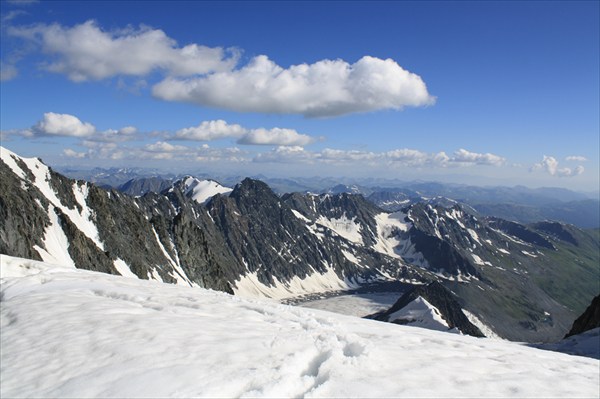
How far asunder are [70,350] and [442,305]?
180 meters

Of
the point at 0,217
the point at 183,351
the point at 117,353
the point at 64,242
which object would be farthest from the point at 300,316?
the point at 64,242

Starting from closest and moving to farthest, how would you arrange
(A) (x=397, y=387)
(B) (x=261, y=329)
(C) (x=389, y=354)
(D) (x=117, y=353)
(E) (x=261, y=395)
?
(E) (x=261, y=395), (A) (x=397, y=387), (D) (x=117, y=353), (C) (x=389, y=354), (B) (x=261, y=329)

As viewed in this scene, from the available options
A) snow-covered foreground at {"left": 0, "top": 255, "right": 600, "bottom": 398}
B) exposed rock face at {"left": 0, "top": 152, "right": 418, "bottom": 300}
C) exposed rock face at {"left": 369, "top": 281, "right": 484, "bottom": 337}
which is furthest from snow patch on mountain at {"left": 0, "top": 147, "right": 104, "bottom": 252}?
snow-covered foreground at {"left": 0, "top": 255, "right": 600, "bottom": 398}

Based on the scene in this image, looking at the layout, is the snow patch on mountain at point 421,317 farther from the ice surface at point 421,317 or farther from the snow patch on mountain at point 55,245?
the snow patch on mountain at point 55,245

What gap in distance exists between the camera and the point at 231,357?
541 inches

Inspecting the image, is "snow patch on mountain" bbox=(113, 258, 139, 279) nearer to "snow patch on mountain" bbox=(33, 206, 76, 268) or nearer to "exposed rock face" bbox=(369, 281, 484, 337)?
"snow patch on mountain" bbox=(33, 206, 76, 268)

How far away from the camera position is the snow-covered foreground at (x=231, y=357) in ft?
39.1

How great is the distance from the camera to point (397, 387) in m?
12.8

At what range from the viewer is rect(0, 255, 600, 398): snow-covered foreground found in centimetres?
1191

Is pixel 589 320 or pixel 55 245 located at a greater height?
pixel 589 320

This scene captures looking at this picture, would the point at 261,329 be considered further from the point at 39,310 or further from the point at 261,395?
the point at 39,310

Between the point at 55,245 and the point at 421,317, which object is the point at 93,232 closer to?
the point at 55,245

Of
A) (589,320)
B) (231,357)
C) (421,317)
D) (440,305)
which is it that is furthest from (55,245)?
(440,305)

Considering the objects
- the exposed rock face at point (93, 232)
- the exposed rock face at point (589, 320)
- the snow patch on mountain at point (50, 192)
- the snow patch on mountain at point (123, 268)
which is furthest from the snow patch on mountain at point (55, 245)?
the exposed rock face at point (589, 320)
